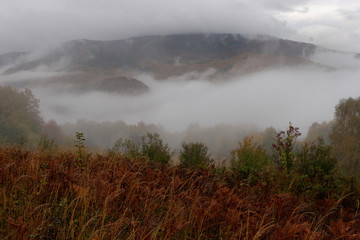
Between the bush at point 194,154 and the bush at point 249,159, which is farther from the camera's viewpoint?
the bush at point 194,154

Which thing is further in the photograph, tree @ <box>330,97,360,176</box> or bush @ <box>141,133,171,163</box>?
tree @ <box>330,97,360,176</box>

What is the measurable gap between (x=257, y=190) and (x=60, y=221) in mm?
3332

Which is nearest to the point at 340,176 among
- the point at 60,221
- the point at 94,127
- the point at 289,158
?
the point at 289,158

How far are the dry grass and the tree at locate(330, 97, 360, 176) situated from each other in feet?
101

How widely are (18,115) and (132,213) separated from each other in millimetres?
55560

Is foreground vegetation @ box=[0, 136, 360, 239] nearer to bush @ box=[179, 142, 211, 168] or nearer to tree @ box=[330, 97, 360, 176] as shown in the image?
bush @ box=[179, 142, 211, 168]

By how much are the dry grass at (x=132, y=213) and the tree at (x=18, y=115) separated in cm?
4824

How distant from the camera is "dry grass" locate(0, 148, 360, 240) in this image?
2738mm

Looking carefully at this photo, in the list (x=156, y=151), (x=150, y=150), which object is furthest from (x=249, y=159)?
(x=150, y=150)

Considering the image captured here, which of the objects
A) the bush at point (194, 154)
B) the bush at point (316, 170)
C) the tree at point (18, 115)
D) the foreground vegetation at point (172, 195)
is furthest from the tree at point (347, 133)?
the tree at point (18, 115)

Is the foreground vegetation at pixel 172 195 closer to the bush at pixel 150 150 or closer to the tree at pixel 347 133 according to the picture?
the bush at pixel 150 150

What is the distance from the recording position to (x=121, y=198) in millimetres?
3629

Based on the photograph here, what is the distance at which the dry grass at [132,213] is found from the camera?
8.98ft

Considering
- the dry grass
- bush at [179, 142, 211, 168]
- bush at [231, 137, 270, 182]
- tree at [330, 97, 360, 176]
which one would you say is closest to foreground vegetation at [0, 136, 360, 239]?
the dry grass
